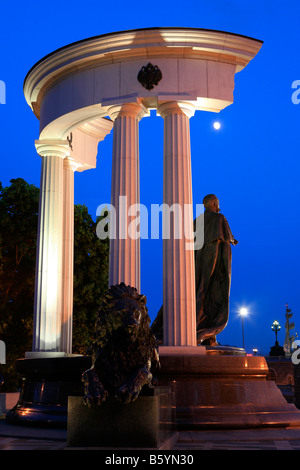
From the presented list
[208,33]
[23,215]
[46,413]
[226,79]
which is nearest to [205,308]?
[46,413]

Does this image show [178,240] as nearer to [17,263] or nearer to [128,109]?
[128,109]

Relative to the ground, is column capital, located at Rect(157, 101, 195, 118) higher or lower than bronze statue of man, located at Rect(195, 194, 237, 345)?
higher

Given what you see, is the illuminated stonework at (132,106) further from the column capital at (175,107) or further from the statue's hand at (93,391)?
the statue's hand at (93,391)

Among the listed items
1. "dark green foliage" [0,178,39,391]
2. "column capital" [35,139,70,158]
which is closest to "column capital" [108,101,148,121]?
"column capital" [35,139,70,158]

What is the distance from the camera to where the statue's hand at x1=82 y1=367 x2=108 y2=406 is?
29.1 ft

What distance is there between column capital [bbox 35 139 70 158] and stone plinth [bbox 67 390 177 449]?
14.0 metres

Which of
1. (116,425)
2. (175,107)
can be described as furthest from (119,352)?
(175,107)

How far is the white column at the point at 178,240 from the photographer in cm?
1700

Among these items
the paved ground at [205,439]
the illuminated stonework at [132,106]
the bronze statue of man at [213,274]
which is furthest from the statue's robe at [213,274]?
the paved ground at [205,439]

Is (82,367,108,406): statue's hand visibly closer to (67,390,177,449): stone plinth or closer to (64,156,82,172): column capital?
(67,390,177,449): stone plinth

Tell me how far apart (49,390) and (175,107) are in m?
9.51

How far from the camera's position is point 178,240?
693 inches
